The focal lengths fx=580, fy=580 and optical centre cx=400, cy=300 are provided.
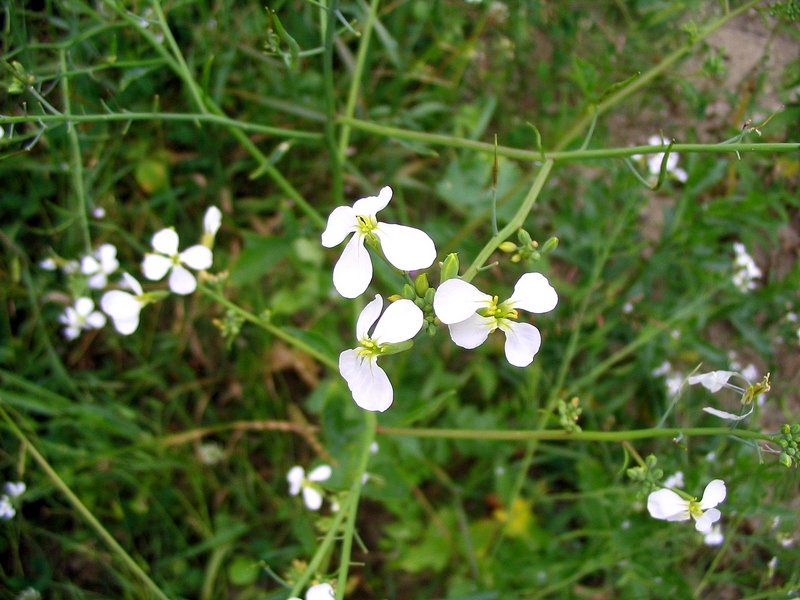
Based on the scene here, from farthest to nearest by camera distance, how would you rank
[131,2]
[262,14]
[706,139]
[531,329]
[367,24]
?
[706,139] < [262,14] < [131,2] < [367,24] < [531,329]

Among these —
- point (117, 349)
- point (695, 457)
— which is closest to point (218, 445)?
point (117, 349)

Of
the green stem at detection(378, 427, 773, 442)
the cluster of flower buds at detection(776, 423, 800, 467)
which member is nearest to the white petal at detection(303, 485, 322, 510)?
the green stem at detection(378, 427, 773, 442)

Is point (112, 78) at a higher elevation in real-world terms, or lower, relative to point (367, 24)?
lower

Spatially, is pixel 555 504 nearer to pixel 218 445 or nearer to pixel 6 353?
pixel 218 445

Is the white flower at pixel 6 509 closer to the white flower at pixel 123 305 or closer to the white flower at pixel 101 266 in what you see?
the white flower at pixel 101 266

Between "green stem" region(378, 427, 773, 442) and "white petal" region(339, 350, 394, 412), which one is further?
"green stem" region(378, 427, 773, 442)

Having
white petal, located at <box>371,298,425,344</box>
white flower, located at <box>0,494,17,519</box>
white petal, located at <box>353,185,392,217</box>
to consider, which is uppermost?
white petal, located at <box>353,185,392,217</box>

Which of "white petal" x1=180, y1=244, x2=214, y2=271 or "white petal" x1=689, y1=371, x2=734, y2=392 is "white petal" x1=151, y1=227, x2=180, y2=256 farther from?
"white petal" x1=689, y1=371, x2=734, y2=392
